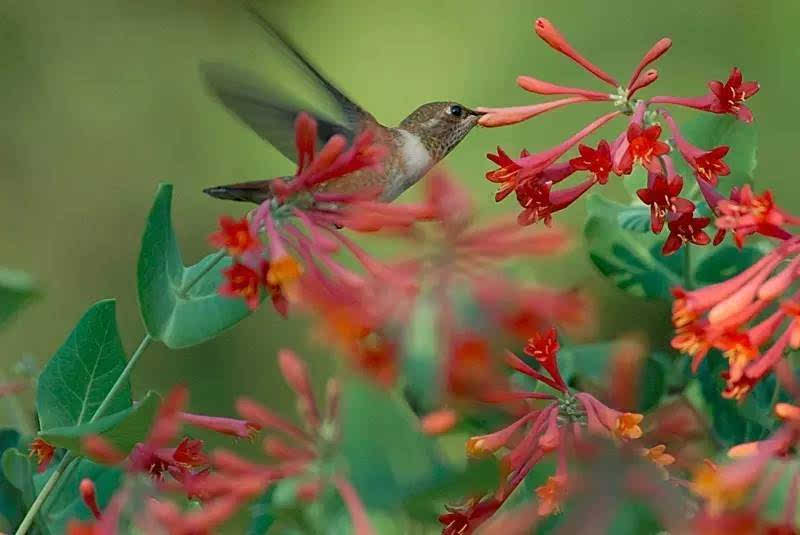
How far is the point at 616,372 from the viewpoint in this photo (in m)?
0.62

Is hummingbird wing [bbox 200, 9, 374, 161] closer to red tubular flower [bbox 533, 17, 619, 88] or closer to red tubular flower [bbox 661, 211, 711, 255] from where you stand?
red tubular flower [bbox 533, 17, 619, 88]

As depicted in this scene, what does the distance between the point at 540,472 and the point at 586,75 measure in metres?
1.68

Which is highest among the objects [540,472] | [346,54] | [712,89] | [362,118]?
[346,54]

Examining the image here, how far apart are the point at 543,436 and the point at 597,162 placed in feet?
0.80

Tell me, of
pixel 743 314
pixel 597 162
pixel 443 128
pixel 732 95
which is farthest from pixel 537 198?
pixel 443 128

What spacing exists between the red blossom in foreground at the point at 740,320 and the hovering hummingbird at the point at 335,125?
1.32 feet

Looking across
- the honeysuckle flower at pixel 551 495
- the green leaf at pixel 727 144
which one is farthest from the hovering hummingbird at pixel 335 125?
the honeysuckle flower at pixel 551 495

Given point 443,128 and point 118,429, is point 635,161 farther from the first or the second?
point 443,128

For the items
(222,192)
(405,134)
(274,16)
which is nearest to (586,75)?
(274,16)

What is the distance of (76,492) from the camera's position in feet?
3.26

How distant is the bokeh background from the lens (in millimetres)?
2396

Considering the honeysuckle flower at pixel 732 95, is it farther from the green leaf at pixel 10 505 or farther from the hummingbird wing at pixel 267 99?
the green leaf at pixel 10 505

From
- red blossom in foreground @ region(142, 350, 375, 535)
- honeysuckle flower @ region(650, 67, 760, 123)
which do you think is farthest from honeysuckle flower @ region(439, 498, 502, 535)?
honeysuckle flower @ region(650, 67, 760, 123)

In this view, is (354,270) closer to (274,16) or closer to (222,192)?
(222,192)
